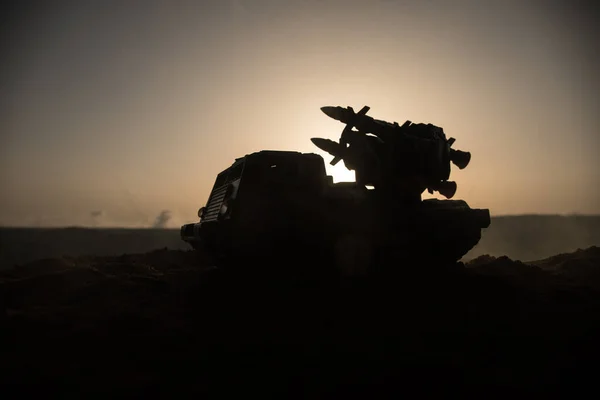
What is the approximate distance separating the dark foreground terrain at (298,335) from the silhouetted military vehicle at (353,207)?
1.50 ft

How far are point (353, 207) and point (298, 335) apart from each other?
2243mm

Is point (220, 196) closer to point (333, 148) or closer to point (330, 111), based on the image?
point (333, 148)

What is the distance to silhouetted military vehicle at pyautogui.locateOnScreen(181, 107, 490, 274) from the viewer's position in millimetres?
5957

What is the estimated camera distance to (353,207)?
619cm

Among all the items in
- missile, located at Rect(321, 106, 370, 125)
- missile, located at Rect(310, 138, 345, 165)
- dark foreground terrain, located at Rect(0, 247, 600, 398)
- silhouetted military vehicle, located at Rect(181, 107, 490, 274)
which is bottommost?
dark foreground terrain, located at Rect(0, 247, 600, 398)

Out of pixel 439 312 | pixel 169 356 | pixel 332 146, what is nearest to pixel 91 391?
pixel 169 356

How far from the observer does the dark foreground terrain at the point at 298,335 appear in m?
3.53

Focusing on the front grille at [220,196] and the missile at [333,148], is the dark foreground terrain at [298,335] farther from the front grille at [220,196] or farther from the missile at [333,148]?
the missile at [333,148]

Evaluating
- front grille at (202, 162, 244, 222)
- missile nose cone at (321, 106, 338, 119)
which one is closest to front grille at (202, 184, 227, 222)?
front grille at (202, 162, 244, 222)

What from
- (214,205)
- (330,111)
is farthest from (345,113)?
(214,205)

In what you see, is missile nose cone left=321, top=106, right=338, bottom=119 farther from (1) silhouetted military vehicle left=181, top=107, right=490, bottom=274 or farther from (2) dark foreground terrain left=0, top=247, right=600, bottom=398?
(2) dark foreground terrain left=0, top=247, right=600, bottom=398

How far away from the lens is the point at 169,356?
3967 millimetres

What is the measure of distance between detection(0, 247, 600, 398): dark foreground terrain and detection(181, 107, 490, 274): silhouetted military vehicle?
0.46 meters

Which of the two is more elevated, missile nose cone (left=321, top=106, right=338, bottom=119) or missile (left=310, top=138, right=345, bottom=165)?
missile nose cone (left=321, top=106, right=338, bottom=119)
